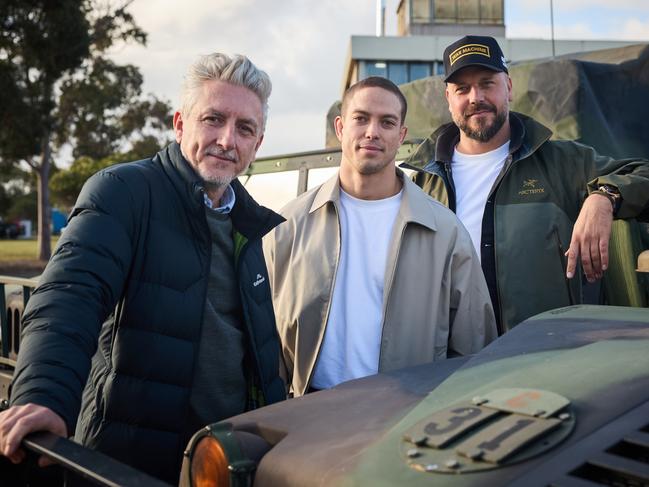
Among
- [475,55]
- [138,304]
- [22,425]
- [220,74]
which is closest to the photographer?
[22,425]

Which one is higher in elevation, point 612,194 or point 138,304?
point 612,194

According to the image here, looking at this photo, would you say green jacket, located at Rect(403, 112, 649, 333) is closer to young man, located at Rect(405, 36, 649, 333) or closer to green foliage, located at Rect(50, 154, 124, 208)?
young man, located at Rect(405, 36, 649, 333)

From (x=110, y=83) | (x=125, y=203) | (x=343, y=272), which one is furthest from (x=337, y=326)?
(x=110, y=83)

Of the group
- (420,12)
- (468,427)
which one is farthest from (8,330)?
(420,12)

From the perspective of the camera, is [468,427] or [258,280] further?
[258,280]

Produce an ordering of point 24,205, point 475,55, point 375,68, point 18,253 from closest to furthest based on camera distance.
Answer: point 475,55 → point 375,68 → point 18,253 → point 24,205

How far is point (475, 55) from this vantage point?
10.9 ft

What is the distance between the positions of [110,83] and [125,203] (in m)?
26.5

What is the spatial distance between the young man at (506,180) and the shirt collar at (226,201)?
117cm

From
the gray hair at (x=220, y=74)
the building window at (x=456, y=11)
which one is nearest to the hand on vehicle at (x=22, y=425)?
the gray hair at (x=220, y=74)

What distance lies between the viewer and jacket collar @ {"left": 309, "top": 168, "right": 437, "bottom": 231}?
2.83 metres

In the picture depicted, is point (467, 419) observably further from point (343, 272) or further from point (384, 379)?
point (343, 272)

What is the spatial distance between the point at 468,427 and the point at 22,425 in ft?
2.86

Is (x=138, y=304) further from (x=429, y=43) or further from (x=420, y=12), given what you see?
(x=420, y=12)
